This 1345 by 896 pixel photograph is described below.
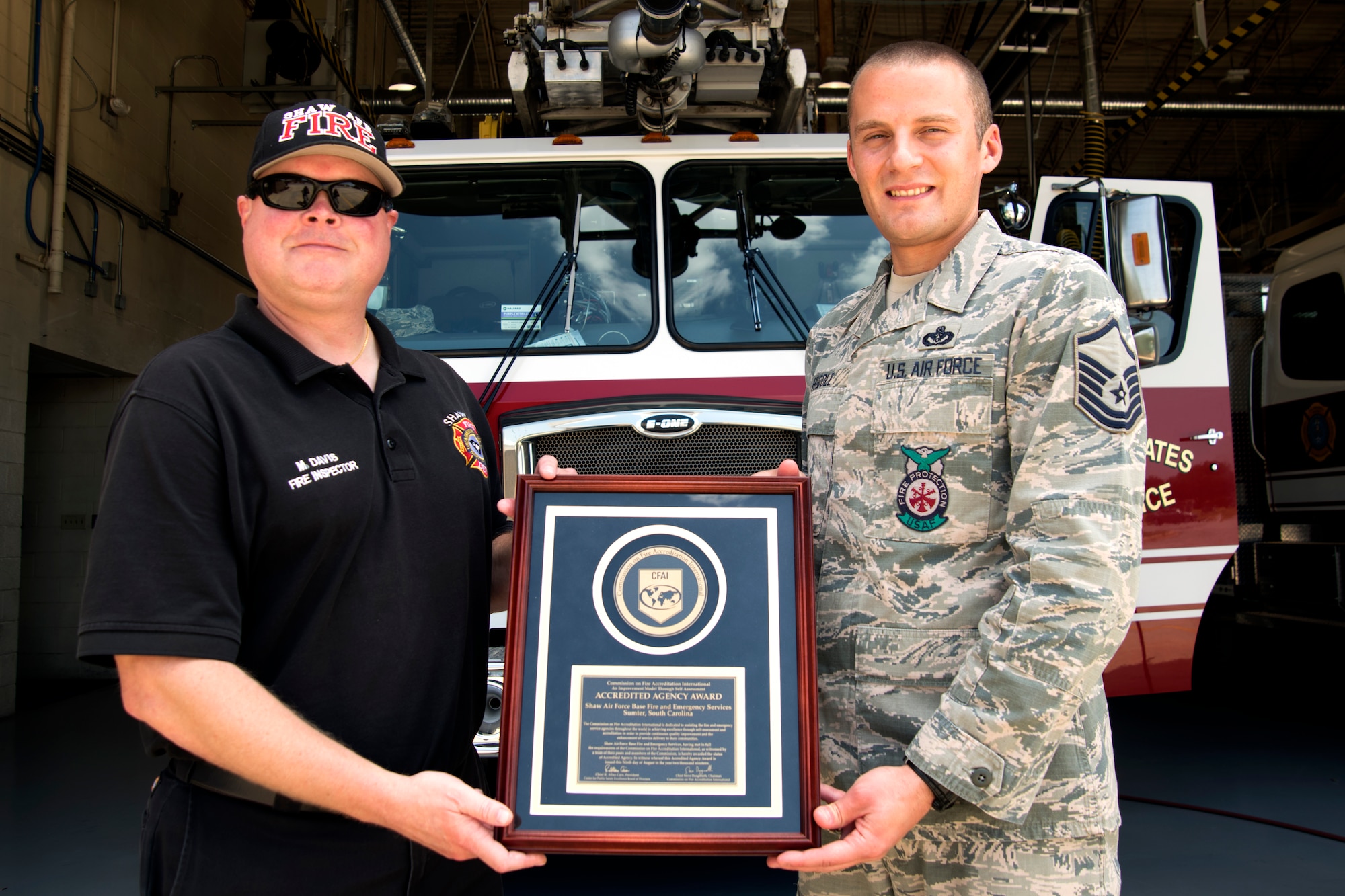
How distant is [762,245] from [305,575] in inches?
101

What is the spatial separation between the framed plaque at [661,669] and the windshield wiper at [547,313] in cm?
188

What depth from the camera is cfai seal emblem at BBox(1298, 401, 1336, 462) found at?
5027mm

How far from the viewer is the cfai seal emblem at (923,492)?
150 cm

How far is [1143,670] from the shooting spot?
3.66 metres

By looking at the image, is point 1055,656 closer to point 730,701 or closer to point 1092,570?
point 1092,570

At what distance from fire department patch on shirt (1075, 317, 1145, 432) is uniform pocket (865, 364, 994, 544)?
0.15 m

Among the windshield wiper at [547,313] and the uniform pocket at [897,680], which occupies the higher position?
the windshield wiper at [547,313]

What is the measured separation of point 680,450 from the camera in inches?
114

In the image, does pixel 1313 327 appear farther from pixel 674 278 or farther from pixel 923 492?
pixel 923 492

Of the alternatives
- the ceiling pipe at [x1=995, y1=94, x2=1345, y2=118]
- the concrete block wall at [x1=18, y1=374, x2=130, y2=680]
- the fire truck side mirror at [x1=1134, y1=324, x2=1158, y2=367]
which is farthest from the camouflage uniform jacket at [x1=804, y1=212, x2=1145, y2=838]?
the ceiling pipe at [x1=995, y1=94, x2=1345, y2=118]

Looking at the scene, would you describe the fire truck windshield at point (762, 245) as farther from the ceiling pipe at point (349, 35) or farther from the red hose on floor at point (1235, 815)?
the ceiling pipe at point (349, 35)

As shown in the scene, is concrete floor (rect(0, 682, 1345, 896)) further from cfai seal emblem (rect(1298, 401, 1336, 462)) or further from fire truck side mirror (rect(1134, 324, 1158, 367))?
fire truck side mirror (rect(1134, 324, 1158, 367))

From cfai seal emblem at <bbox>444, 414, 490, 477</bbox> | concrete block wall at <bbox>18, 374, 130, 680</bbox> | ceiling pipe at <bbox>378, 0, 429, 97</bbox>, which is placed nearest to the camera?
cfai seal emblem at <bbox>444, 414, 490, 477</bbox>

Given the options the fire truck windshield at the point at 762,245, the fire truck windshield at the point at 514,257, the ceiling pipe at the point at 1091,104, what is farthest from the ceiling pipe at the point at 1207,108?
the fire truck windshield at the point at 514,257
